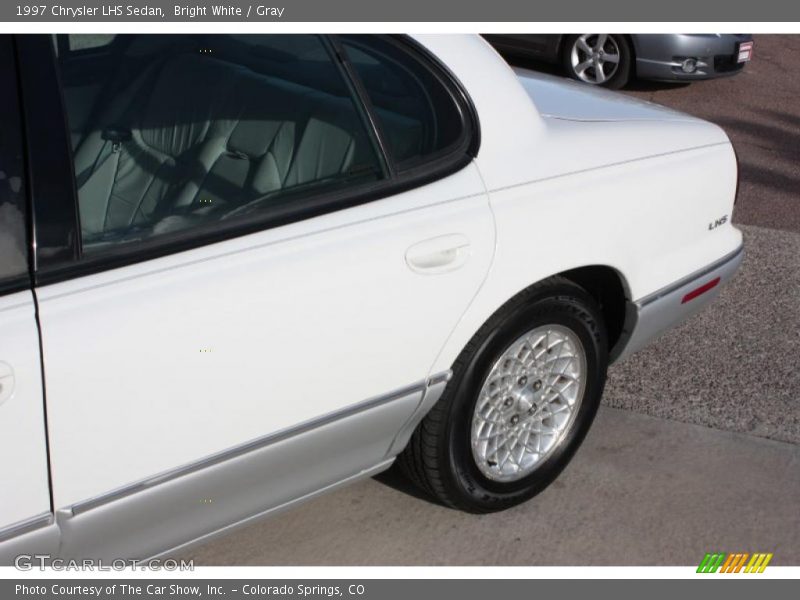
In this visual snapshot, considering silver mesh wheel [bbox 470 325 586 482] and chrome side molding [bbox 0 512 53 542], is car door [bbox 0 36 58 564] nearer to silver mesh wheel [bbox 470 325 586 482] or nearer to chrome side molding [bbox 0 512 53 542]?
chrome side molding [bbox 0 512 53 542]

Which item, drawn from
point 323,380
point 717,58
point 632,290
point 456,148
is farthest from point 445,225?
point 717,58

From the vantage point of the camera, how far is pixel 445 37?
9.73 feet

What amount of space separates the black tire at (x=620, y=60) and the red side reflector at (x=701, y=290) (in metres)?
5.32

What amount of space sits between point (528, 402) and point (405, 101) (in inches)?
42.5

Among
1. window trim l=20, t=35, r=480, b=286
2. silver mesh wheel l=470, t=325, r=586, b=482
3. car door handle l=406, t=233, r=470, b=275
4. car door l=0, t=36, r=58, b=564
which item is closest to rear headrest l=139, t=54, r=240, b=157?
window trim l=20, t=35, r=480, b=286

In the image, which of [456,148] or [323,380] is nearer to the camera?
[323,380]

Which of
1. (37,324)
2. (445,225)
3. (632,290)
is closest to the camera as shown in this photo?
(37,324)

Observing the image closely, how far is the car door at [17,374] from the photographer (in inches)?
81.1

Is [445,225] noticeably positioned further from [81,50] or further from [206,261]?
[81,50]

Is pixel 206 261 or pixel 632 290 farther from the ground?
pixel 206 261

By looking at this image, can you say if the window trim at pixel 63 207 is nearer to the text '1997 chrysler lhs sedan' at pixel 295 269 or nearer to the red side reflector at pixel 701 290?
the text '1997 chrysler lhs sedan' at pixel 295 269

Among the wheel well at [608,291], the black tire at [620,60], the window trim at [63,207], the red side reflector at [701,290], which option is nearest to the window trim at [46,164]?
the window trim at [63,207]

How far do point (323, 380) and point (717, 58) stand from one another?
7032 millimetres

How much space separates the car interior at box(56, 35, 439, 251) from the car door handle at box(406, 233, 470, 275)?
0.22 m
